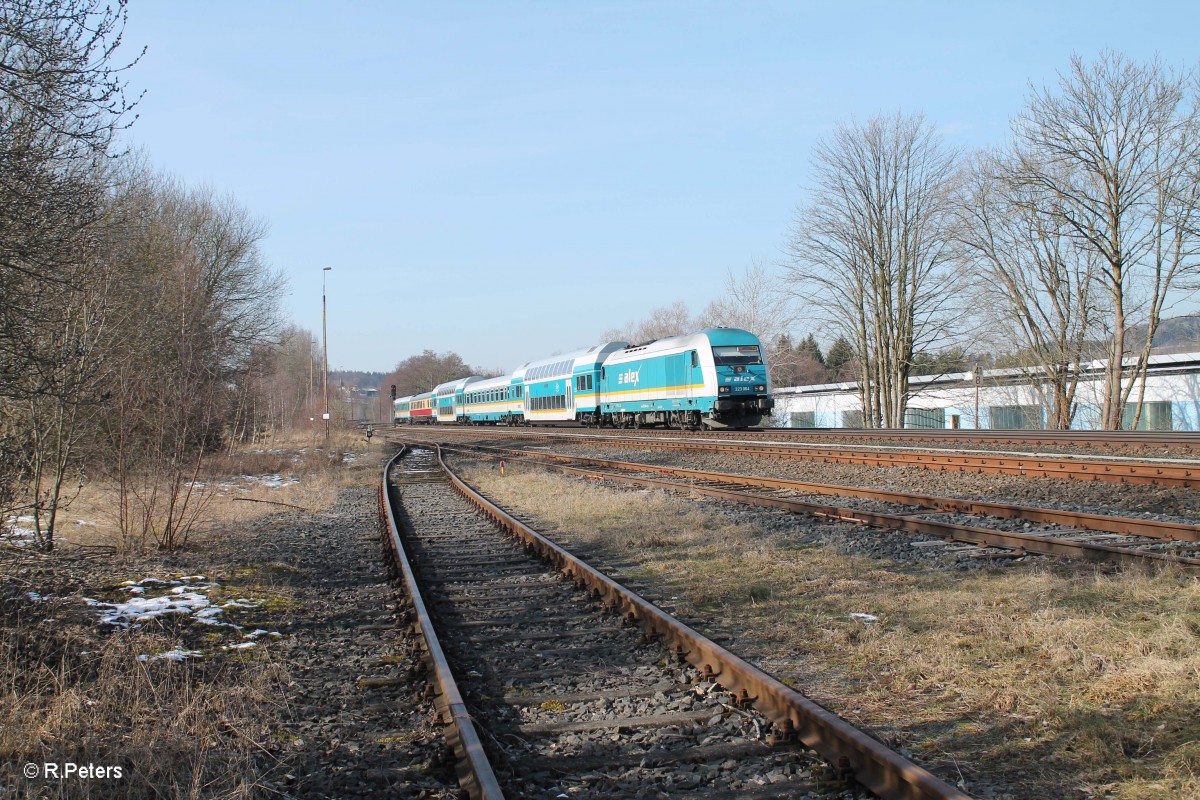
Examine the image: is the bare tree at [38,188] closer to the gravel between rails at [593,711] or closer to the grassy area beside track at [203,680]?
the grassy area beside track at [203,680]

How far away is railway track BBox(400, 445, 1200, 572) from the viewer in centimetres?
805

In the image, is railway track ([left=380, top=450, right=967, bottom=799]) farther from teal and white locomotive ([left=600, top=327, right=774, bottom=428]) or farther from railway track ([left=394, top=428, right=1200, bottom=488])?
teal and white locomotive ([left=600, top=327, right=774, bottom=428])

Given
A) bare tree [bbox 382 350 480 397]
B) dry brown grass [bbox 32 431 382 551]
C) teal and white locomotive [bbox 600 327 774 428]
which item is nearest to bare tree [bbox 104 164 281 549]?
dry brown grass [bbox 32 431 382 551]

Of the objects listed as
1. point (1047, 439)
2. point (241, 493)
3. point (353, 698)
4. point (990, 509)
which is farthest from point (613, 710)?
point (1047, 439)

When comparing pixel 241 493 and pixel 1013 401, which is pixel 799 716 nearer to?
pixel 241 493

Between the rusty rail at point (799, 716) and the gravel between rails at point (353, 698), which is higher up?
the rusty rail at point (799, 716)

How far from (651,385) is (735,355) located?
5.41m

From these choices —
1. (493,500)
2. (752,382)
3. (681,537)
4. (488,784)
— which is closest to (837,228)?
(752,382)

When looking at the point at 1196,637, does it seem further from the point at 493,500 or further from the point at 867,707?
the point at 493,500

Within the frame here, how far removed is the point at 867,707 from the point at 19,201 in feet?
21.8

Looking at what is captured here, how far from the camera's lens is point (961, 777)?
3520mm

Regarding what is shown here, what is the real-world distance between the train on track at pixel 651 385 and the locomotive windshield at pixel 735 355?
0.10ft

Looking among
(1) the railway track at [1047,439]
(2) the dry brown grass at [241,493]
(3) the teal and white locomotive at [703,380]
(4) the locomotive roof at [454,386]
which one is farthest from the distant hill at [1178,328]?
(4) the locomotive roof at [454,386]

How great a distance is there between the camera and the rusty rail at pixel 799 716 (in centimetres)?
329
